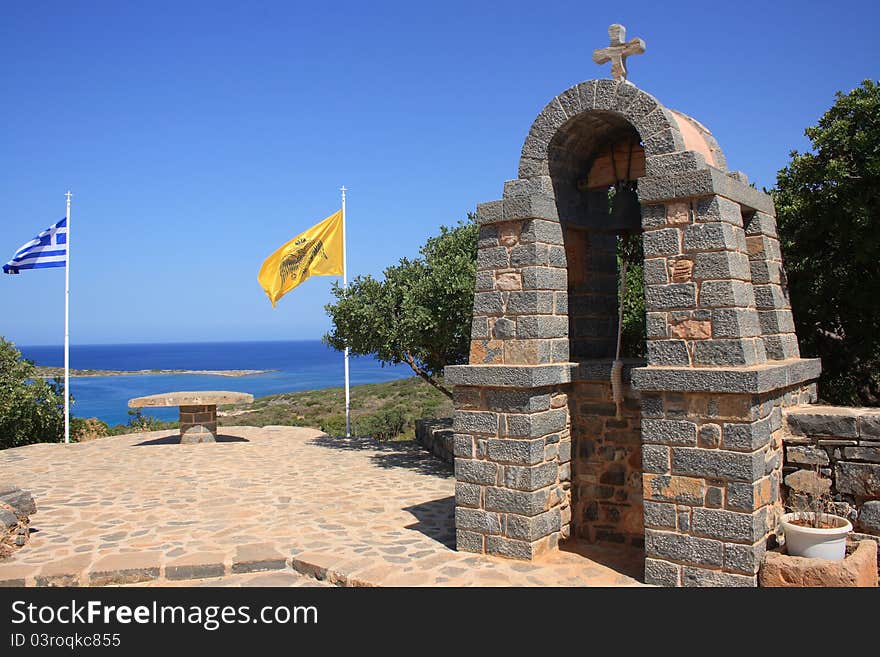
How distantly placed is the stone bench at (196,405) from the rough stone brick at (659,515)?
11.0 metres

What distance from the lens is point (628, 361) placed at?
7.15 m

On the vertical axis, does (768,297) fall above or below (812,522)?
above

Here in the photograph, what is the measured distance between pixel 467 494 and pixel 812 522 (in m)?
2.95

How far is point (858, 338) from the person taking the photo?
10320mm

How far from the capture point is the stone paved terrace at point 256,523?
6.36 meters

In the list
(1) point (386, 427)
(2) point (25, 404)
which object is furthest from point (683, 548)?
(2) point (25, 404)

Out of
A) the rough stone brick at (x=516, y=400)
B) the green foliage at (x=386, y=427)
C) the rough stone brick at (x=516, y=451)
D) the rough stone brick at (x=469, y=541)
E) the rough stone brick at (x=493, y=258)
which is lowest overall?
the green foliage at (x=386, y=427)

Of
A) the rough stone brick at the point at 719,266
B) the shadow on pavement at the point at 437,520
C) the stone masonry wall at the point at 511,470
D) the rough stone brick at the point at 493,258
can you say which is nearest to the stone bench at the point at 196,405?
the shadow on pavement at the point at 437,520

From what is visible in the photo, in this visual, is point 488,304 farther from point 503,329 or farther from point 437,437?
point 437,437

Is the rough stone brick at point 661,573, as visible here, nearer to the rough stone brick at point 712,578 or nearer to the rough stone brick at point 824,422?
the rough stone brick at point 712,578

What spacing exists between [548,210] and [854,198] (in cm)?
517

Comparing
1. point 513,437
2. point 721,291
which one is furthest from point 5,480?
point 721,291

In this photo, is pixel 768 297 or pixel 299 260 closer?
pixel 768 297

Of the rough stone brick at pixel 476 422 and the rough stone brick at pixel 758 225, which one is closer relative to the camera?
the rough stone brick at pixel 476 422
